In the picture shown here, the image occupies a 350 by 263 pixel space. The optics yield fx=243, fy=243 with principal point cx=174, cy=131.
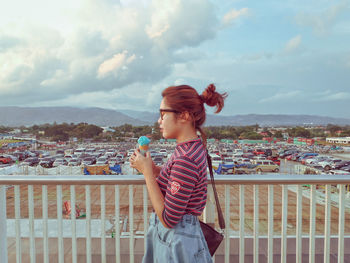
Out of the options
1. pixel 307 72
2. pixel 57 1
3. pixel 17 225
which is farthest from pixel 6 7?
pixel 307 72

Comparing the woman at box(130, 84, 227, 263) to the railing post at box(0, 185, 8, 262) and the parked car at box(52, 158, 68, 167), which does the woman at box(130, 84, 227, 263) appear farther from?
the parked car at box(52, 158, 68, 167)

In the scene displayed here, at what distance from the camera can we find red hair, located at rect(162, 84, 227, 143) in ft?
2.77

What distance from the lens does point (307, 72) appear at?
38.6ft

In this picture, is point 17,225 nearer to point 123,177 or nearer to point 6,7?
point 123,177

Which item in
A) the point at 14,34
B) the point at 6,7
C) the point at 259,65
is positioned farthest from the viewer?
the point at 259,65

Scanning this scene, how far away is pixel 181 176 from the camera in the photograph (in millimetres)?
772

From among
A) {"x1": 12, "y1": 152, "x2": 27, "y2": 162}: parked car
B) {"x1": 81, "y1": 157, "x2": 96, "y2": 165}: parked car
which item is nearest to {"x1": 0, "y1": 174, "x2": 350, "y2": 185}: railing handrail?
{"x1": 12, "y1": 152, "x2": 27, "y2": 162}: parked car

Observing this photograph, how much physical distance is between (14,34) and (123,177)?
278 inches

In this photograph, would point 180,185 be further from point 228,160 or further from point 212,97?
point 228,160

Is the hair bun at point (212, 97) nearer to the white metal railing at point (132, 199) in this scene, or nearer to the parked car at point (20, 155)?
the white metal railing at point (132, 199)

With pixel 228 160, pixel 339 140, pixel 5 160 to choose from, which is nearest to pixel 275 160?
pixel 228 160

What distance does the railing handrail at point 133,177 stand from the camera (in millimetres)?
1319

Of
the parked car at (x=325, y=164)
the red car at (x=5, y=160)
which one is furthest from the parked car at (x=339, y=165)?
→ the red car at (x=5, y=160)

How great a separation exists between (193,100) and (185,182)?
28 cm
